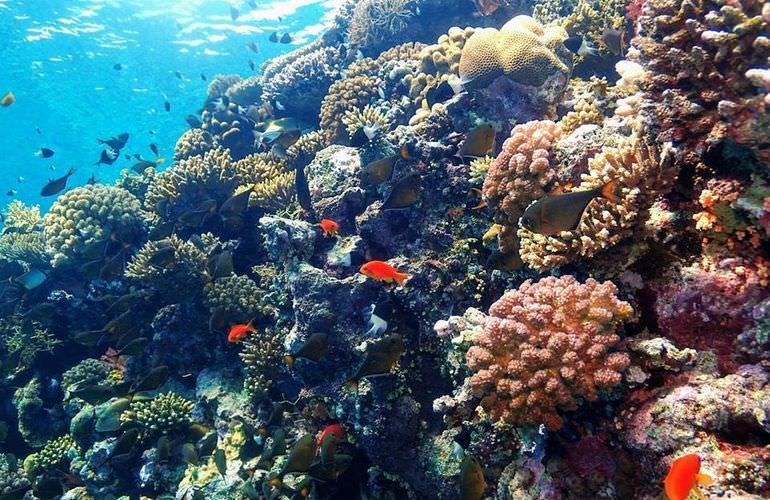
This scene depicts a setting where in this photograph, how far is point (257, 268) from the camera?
7.55 meters

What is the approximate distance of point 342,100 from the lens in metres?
8.19

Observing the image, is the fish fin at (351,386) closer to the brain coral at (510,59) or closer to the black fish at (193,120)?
the brain coral at (510,59)

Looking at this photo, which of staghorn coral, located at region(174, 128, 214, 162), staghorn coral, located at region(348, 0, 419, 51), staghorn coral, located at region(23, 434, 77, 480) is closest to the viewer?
staghorn coral, located at region(23, 434, 77, 480)

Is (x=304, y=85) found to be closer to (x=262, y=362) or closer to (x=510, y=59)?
(x=510, y=59)

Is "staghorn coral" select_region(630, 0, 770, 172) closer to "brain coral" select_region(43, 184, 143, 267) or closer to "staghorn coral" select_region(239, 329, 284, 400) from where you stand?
"staghorn coral" select_region(239, 329, 284, 400)

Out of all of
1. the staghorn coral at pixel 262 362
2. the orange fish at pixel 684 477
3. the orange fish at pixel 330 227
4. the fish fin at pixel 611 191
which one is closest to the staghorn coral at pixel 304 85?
the orange fish at pixel 330 227

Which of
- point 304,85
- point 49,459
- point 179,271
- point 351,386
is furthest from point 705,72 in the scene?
point 49,459

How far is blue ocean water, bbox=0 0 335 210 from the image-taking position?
24.7 metres

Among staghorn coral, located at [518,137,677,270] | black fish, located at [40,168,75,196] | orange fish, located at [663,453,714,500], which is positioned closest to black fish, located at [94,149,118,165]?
black fish, located at [40,168,75,196]

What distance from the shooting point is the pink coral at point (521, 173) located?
13.5 feet

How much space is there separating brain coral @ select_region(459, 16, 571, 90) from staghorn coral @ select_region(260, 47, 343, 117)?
184 inches

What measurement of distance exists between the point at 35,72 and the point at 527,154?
38003 millimetres

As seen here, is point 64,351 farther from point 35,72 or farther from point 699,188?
point 35,72

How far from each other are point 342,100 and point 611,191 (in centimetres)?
598
